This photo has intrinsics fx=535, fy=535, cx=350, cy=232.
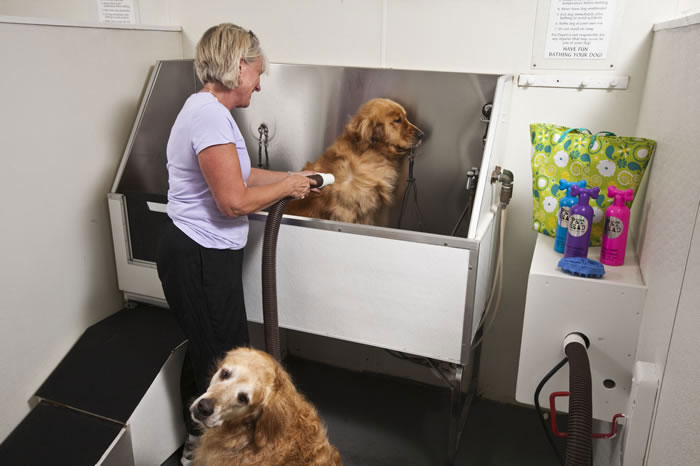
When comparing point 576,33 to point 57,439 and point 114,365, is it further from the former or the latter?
point 57,439

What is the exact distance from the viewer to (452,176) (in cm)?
211

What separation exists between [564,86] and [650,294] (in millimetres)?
988

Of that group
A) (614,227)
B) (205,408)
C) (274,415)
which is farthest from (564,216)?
(205,408)

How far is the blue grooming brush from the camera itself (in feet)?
5.07

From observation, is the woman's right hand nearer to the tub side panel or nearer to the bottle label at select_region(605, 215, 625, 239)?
the tub side panel

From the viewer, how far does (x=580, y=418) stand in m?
1.12

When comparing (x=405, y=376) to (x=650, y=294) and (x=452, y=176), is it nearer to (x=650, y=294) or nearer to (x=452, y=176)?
(x=452, y=176)

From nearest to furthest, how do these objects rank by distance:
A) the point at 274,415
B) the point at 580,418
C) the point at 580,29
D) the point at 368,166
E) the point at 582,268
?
the point at 580,418
the point at 274,415
the point at 582,268
the point at 580,29
the point at 368,166

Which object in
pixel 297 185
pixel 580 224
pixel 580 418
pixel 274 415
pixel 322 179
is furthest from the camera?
pixel 322 179

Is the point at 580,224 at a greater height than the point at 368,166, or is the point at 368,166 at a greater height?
the point at 368,166

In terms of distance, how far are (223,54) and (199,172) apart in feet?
1.20

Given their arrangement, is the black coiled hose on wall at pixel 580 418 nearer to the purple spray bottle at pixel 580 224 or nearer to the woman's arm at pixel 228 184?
the purple spray bottle at pixel 580 224

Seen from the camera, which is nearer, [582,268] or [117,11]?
[582,268]

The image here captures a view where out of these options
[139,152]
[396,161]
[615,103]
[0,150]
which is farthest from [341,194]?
[0,150]
